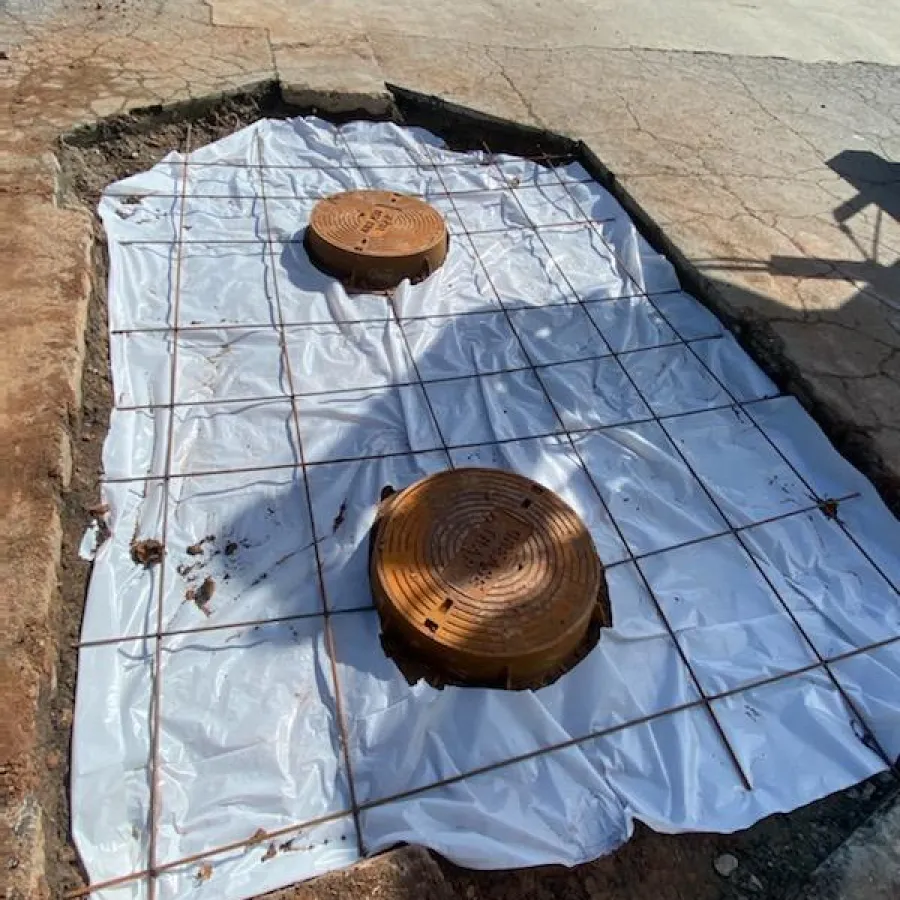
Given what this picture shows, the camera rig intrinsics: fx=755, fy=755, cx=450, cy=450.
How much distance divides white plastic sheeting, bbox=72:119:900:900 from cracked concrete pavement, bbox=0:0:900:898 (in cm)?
19

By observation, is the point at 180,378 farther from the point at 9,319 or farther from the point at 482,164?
the point at 482,164

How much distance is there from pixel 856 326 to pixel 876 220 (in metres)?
1.27

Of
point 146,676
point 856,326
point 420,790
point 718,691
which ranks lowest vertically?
point 146,676

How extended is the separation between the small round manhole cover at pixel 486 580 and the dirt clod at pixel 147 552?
2.19 ft

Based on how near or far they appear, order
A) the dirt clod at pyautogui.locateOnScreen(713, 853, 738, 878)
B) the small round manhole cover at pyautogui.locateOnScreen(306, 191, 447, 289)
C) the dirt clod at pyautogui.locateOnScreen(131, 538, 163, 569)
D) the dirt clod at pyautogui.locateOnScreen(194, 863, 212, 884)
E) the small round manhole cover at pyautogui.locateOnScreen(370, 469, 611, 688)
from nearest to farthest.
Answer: the dirt clod at pyautogui.locateOnScreen(194, 863, 212, 884), the dirt clod at pyautogui.locateOnScreen(713, 853, 738, 878), the small round manhole cover at pyautogui.locateOnScreen(370, 469, 611, 688), the dirt clod at pyautogui.locateOnScreen(131, 538, 163, 569), the small round manhole cover at pyautogui.locateOnScreen(306, 191, 447, 289)

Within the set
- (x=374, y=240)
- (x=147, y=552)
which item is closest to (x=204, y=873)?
(x=147, y=552)

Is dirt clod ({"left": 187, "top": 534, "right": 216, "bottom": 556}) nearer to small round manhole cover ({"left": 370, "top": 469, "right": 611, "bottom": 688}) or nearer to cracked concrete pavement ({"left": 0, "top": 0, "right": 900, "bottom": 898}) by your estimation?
cracked concrete pavement ({"left": 0, "top": 0, "right": 900, "bottom": 898})

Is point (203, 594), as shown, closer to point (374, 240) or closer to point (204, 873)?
point (204, 873)

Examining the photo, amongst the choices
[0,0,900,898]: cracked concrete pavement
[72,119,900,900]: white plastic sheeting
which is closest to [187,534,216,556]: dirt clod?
[72,119,900,900]: white plastic sheeting

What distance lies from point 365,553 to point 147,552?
26.5 inches

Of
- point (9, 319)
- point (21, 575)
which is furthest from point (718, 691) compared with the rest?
point (9, 319)

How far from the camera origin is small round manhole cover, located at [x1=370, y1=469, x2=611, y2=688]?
7.06 ft

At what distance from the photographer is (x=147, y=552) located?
2340mm

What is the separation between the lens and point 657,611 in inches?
94.7
